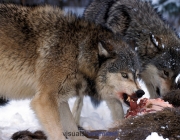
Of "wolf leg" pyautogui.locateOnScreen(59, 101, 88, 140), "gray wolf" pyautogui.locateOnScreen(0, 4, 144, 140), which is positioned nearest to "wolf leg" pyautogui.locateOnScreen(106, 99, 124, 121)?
"wolf leg" pyautogui.locateOnScreen(59, 101, 88, 140)

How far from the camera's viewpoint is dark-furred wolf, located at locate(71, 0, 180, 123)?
632cm

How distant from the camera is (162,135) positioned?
300 centimetres

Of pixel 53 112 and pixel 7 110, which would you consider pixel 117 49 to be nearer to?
pixel 53 112

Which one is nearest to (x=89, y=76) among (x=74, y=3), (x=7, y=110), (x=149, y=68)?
(x=149, y=68)

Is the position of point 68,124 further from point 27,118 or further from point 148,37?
point 148,37

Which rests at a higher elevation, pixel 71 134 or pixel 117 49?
pixel 117 49

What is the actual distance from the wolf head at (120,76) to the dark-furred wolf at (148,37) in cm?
113

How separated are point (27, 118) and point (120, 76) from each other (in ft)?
7.82

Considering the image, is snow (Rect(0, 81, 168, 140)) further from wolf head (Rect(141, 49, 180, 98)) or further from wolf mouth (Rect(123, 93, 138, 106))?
wolf head (Rect(141, 49, 180, 98))

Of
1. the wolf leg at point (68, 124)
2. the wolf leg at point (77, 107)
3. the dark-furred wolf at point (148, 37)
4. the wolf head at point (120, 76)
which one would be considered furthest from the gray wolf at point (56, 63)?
the wolf leg at point (77, 107)

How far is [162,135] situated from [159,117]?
26 cm

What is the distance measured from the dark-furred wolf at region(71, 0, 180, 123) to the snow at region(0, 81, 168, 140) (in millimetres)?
406

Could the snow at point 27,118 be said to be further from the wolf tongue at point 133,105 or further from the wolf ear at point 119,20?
A: the wolf ear at point 119,20

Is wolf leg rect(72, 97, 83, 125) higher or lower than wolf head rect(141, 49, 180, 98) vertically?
lower
